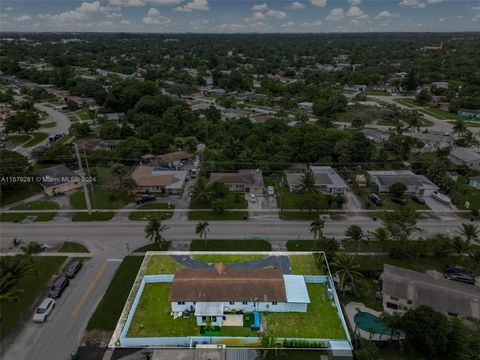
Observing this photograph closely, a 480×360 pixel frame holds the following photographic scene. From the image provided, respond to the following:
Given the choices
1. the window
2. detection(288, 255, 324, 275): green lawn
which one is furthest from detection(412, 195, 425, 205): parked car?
the window

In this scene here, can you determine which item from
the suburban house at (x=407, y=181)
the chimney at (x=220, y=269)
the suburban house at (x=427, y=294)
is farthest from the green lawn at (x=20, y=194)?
the suburban house at (x=407, y=181)

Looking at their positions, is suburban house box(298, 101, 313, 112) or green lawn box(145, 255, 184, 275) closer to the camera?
green lawn box(145, 255, 184, 275)

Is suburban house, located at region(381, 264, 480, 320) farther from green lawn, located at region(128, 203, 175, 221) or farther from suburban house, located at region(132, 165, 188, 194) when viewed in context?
suburban house, located at region(132, 165, 188, 194)

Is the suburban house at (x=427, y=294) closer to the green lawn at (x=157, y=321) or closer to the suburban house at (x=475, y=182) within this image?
the green lawn at (x=157, y=321)

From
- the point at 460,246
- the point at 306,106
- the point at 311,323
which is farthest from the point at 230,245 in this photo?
the point at 306,106

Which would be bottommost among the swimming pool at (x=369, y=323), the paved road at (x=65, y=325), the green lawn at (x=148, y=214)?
the green lawn at (x=148, y=214)
